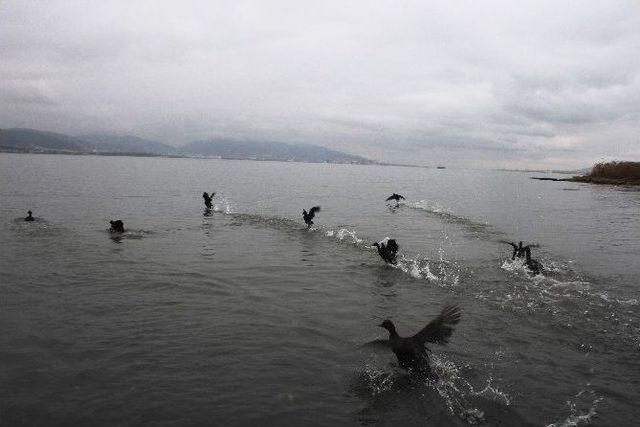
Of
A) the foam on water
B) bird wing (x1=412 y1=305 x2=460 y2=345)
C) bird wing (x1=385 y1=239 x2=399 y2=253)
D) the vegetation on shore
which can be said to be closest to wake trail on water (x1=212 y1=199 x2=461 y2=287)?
bird wing (x1=385 y1=239 x2=399 y2=253)

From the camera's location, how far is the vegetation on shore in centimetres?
11221

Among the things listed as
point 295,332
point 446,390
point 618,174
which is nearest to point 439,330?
point 446,390

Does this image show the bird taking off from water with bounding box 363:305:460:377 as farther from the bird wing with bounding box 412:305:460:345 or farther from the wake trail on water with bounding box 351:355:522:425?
the wake trail on water with bounding box 351:355:522:425

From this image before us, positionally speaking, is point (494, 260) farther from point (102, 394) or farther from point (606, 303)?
point (102, 394)

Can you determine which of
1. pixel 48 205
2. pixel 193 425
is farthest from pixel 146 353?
pixel 48 205

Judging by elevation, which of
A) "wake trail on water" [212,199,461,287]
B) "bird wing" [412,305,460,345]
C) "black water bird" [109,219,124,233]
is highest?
"bird wing" [412,305,460,345]

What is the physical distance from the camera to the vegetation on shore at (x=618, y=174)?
368 feet

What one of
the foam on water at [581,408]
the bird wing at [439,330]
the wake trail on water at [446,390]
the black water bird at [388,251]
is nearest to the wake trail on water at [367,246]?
the black water bird at [388,251]

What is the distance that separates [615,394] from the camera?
27.7 feet

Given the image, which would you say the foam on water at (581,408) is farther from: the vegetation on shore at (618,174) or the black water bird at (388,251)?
the vegetation on shore at (618,174)

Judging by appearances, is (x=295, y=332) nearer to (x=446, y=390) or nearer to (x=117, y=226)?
(x=446, y=390)

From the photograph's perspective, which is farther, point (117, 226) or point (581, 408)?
point (117, 226)

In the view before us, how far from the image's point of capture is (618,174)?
393 ft

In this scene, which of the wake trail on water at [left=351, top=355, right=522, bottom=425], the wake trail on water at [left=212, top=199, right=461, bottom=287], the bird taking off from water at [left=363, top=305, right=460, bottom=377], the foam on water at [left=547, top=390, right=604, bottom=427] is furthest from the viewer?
the wake trail on water at [left=212, top=199, right=461, bottom=287]
